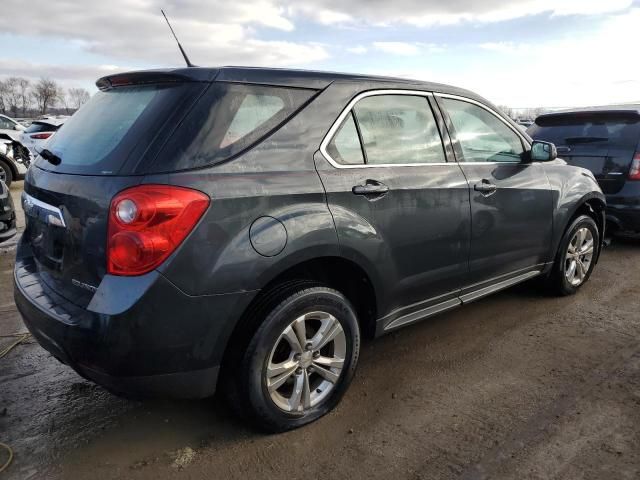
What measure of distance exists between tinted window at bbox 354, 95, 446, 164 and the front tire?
0.85m

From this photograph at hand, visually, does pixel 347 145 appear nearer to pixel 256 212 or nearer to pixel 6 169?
pixel 256 212

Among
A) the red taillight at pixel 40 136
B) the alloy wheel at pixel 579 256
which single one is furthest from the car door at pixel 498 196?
the red taillight at pixel 40 136

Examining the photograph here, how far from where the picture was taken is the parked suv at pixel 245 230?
211 centimetres

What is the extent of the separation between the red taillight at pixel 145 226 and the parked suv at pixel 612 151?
5.21m

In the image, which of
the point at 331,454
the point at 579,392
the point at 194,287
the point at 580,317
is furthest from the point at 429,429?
the point at 580,317

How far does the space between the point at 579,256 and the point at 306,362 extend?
3.02 meters

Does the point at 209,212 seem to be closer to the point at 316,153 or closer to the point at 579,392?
the point at 316,153

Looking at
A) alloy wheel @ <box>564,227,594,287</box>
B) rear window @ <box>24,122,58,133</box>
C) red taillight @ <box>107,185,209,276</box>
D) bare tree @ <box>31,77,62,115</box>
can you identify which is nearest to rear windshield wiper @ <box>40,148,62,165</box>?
red taillight @ <box>107,185,209,276</box>

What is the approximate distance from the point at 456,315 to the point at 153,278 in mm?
2705

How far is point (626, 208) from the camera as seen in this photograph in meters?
5.66

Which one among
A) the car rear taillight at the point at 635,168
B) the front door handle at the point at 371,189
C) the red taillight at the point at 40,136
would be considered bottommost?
the red taillight at the point at 40,136

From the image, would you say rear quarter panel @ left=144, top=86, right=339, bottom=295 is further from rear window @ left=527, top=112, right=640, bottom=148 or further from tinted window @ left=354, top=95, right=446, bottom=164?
rear window @ left=527, top=112, right=640, bottom=148

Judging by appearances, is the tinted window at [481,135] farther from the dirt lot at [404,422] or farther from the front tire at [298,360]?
the front tire at [298,360]

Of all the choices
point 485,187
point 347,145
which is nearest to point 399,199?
point 347,145
